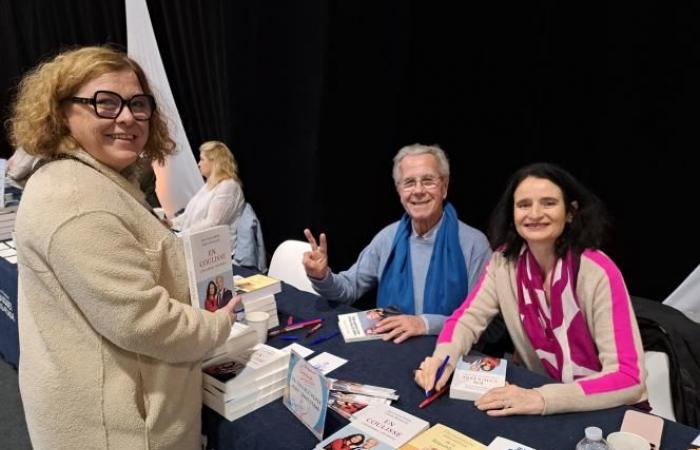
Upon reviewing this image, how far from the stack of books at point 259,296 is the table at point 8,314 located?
1.35 m

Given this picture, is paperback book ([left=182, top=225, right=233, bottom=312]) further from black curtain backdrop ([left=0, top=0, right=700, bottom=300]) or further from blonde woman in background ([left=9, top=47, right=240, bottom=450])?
black curtain backdrop ([left=0, top=0, right=700, bottom=300])

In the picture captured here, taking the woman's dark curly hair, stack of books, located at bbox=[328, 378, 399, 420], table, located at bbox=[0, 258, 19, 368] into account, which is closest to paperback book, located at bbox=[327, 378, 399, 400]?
stack of books, located at bbox=[328, 378, 399, 420]

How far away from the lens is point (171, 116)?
3.89 metres

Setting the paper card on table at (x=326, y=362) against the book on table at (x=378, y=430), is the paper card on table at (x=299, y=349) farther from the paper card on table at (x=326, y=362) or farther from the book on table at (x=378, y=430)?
the book on table at (x=378, y=430)

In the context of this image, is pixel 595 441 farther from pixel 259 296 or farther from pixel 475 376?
pixel 259 296

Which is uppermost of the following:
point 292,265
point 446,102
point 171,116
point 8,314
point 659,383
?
point 446,102

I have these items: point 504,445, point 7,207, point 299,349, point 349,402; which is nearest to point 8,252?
point 7,207

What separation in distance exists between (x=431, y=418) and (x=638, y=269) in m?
1.75

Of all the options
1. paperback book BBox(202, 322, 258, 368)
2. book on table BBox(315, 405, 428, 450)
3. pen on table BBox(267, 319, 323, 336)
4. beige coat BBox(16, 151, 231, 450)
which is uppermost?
beige coat BBox(16, 151, 231, 450)

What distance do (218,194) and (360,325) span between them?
7.26 ft

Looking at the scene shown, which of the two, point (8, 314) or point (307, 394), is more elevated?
point (307, 394)

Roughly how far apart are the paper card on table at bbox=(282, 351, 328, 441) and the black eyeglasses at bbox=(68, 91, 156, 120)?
2.25 feet

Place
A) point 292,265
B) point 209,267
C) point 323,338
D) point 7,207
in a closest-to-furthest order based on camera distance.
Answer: point 209,267 < point 323,338 < point 292,265 < point 7,207

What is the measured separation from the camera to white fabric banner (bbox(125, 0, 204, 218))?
4.26 metres
